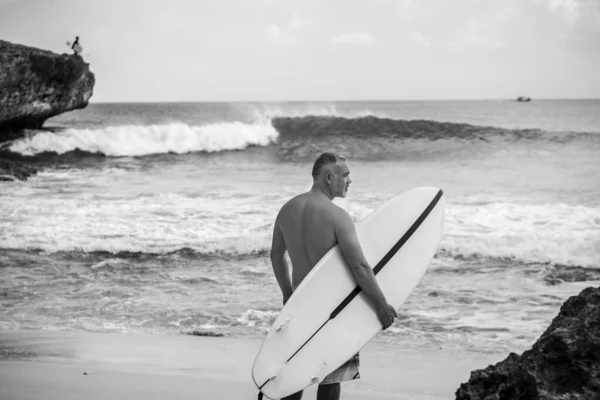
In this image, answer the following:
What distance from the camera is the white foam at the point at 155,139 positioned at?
13969 mm

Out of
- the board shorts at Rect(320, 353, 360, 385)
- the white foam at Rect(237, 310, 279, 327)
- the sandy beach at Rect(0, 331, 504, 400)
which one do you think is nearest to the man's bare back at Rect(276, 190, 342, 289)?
the board shorts at Rect(320, 353, 360, 385)

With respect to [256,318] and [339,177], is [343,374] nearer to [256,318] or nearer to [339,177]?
[339,177]

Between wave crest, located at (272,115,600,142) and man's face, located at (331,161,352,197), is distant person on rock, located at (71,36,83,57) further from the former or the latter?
man's face, located at (331,161,352,197)

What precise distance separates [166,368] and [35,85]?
1080 cm

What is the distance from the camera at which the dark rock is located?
11.4 metres

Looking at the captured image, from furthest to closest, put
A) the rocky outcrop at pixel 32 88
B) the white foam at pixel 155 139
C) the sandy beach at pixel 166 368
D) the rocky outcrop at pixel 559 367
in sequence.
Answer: the white foam at pixel 155 139, the rocky outcrop at pixel 32 88, the sandy beach at pixel 166 368, the rocky outcrop at pixel 559 367

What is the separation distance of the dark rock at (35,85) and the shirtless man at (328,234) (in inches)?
407

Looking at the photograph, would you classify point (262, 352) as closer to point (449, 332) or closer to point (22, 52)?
point (449, 332)

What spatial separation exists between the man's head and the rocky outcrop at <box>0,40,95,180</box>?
9335mm

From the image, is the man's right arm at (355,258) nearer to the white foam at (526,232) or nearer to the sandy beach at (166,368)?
the sandy beach at (166,368)

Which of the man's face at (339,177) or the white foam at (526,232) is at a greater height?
the man's face at (339,177)

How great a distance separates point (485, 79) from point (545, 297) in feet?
31.3

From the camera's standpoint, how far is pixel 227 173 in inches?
446

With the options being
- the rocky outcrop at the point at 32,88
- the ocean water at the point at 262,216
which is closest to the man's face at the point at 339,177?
the ocean water at the point at 262,216
